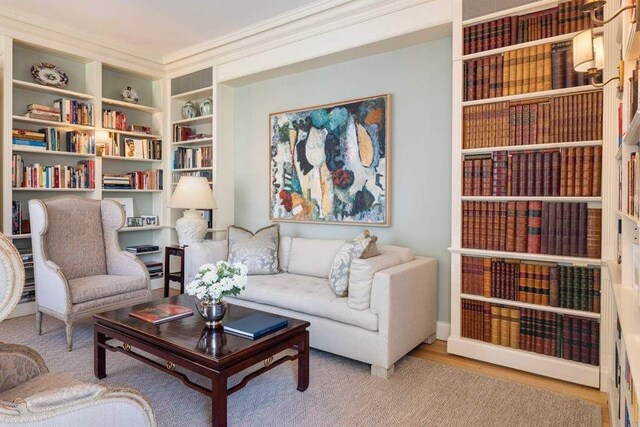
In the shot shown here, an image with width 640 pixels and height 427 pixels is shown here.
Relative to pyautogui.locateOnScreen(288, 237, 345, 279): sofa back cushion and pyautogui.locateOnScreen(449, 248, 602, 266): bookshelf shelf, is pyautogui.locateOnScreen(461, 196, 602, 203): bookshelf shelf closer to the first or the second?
pyautogui.locateOnScreen(449, 248, 602, 266): bookshelf shelf

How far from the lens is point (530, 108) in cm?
278

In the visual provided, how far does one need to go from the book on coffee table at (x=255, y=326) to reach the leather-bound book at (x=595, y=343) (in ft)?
6.22

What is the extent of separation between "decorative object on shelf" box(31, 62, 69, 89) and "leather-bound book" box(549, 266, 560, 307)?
4.82 metres

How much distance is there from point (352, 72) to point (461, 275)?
210 cm

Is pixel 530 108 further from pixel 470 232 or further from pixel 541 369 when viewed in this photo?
pixel 541 369

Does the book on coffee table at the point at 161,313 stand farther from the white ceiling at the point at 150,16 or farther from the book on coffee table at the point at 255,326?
the white ceiling at the point at 150,16

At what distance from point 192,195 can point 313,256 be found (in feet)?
4.60

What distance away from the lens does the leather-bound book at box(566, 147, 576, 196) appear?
2.62 m

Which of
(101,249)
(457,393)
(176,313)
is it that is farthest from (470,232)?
(101,249)

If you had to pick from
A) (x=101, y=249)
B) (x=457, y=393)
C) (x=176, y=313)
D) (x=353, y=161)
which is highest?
(x=353, y=161)

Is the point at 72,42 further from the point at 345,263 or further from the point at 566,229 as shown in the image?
the point at 566,229

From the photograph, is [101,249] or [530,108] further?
[101,249]

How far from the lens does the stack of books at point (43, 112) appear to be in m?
4.06

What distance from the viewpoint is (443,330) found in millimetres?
3369
